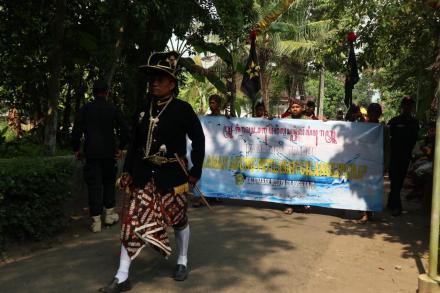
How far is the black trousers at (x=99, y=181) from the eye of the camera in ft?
21.6

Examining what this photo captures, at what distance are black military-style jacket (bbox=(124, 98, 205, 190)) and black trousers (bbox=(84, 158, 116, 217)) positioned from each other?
1934 mm

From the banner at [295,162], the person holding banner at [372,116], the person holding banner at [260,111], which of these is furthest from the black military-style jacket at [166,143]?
the person holding banner at [260,111]

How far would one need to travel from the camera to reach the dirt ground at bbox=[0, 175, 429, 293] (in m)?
4.74

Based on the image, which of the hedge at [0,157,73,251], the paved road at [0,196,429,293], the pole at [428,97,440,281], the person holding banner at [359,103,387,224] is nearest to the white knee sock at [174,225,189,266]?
the paved road at [0,196,429,293]

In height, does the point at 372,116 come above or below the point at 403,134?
above

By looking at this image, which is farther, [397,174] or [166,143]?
[397,174]

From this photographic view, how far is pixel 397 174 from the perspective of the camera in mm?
8539

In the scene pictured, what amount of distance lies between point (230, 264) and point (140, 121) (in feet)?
5.75

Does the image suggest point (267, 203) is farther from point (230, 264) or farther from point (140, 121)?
point (140, 121)

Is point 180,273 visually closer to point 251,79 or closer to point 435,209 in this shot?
point 435,209

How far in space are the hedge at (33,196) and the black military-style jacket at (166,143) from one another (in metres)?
1.43

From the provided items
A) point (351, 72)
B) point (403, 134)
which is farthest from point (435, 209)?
point (351, 72)

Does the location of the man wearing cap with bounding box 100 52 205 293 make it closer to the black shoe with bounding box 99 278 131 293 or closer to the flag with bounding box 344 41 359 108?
the black shoe with bounding box 99 278 131 293

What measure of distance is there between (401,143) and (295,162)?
5.90 ft
